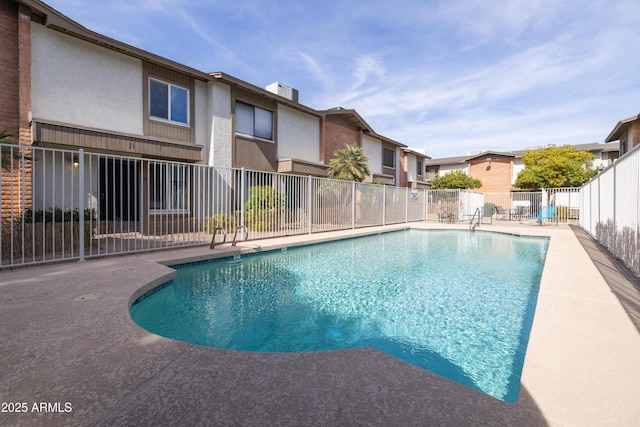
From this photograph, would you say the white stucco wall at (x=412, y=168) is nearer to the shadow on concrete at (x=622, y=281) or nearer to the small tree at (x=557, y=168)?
the small tree at (x=557, y=168)

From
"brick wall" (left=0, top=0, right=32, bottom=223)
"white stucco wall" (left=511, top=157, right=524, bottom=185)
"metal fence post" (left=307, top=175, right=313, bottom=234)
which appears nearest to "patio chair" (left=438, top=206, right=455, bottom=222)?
"metal fence post" (left=307, top=175, right=313, bottom=234)

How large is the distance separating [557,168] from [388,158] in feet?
45.6

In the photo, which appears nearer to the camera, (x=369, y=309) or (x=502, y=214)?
(x=369, y=309)

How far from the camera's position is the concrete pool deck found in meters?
1.75

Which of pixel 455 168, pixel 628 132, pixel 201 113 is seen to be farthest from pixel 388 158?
pixel 455 168

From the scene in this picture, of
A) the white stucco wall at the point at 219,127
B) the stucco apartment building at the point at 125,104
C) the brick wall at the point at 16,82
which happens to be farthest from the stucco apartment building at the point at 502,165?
the brick wall at the point at 16,82

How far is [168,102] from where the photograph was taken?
11.8 metres

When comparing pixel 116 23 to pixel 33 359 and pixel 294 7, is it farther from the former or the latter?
pixel 33 359

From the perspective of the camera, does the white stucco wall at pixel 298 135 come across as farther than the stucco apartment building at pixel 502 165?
No

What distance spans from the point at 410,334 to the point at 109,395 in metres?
3.17

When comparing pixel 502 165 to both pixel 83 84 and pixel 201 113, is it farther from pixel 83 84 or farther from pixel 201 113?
pixel 83 84

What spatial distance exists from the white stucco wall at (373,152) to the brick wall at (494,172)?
58.6 feet

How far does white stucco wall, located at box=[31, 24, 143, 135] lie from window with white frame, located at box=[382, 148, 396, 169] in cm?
1899

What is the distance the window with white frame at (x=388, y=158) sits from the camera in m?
26.0
